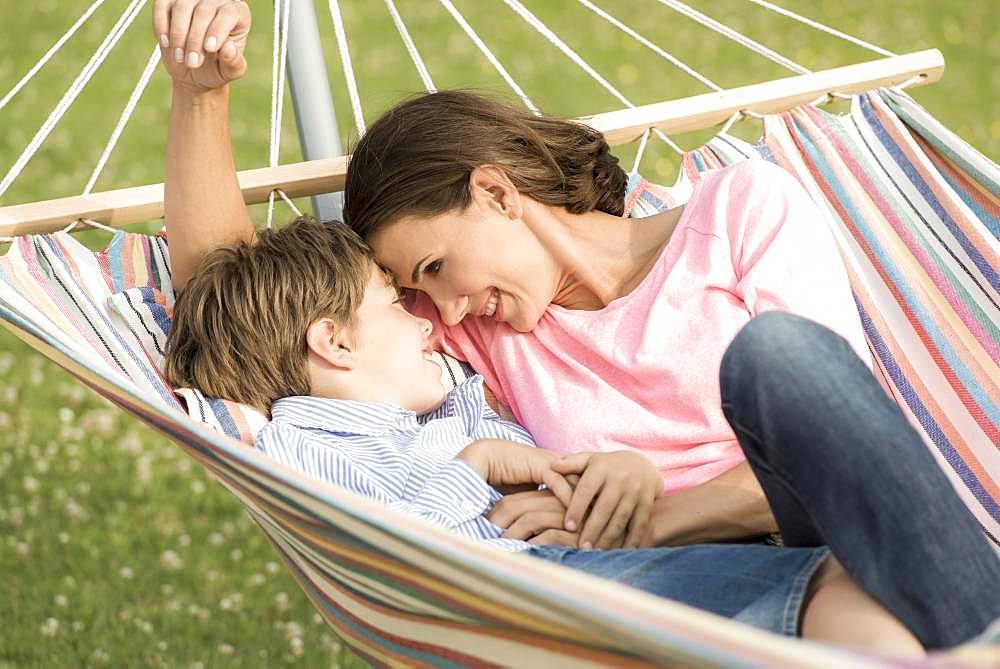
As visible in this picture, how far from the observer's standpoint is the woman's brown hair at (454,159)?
191cm

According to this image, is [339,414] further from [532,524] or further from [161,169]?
[161,169]

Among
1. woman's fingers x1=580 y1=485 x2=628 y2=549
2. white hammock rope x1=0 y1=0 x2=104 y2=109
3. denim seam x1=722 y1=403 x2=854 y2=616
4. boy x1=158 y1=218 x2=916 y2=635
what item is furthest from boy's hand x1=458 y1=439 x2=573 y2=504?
white hammock rope x1=0 y1=0 x2=104 y2=109

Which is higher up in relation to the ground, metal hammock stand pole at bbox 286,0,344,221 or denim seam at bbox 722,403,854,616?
denim seam at bbox 722,403,854,616

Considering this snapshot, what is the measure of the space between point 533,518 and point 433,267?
0.44 m

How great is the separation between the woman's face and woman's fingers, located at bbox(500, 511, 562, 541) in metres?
0.38

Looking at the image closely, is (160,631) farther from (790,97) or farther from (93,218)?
(790,97)

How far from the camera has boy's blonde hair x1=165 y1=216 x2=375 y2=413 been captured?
1.88m

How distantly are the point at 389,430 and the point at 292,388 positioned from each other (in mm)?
169

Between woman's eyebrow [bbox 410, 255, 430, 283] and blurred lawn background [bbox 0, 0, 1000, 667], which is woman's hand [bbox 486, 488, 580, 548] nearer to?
woman's eyebrow [bbox 410, 255, 430, 283]

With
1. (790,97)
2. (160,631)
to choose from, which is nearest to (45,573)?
(160,631)

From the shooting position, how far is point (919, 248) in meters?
2.10

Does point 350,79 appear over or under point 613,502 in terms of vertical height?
over

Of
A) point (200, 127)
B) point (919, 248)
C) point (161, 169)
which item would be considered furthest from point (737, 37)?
point (161, 169)

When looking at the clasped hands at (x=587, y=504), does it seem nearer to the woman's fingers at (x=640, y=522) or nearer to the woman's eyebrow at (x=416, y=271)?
the woman's fingers at (x=640, y=522)
